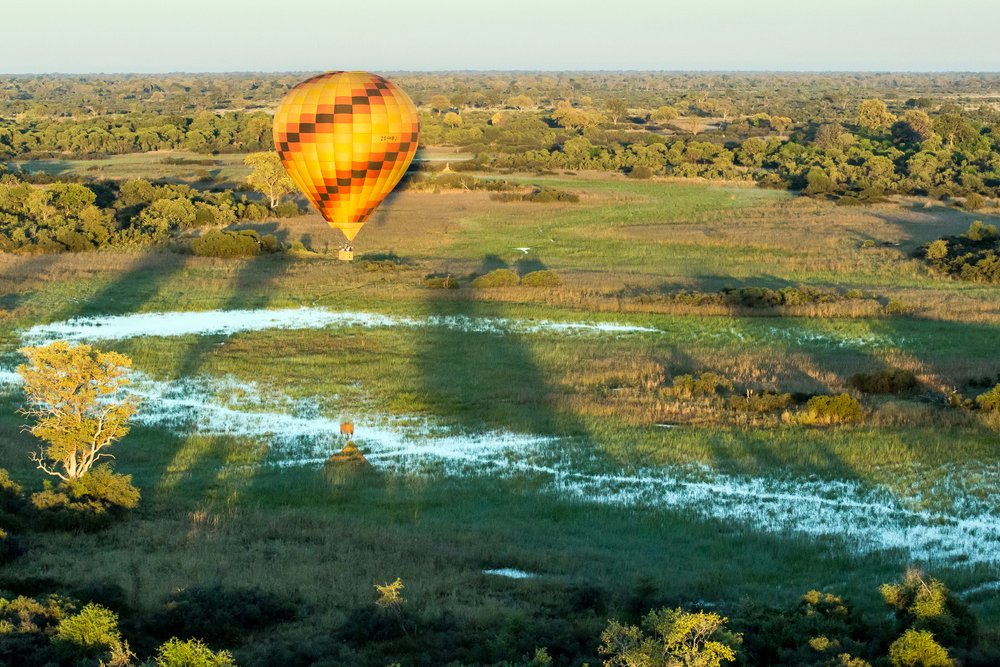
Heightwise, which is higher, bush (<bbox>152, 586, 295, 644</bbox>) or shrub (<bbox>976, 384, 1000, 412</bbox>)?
bush (<bbox>152, 586, 295, 644</bbox>)

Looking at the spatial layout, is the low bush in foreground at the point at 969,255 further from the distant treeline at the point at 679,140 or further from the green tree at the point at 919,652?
the green tree at the point at 919,652

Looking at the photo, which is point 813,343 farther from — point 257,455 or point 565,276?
point 257,455

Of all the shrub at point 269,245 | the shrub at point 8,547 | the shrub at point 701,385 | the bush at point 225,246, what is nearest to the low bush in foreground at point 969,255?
the shrub at point 701,385

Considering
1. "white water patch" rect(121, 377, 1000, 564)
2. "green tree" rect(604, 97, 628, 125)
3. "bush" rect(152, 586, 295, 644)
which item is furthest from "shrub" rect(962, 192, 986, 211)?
"green tree" rect(604, 97, 628, 125)

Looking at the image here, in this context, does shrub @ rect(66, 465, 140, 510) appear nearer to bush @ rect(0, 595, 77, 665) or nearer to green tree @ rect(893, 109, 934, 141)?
bush @ rect(0, 595, 77, 665)

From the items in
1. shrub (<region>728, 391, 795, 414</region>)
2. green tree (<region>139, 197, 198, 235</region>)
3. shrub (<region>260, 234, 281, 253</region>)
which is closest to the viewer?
shrub (<region>728, 391, 795, 414</region>)

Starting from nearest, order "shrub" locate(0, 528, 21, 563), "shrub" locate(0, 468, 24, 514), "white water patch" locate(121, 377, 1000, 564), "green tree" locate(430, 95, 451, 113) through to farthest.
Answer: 1. "shrub" locate(0, 528, 21, 563)
2. "shrub" locate(0, 468, 24, 514)
3. "white water patch" locate(121, 377, 1000, 564)
4. "green tree" locate(430, 95, 451, 113)

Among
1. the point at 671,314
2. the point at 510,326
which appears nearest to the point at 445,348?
the point at 510,326
